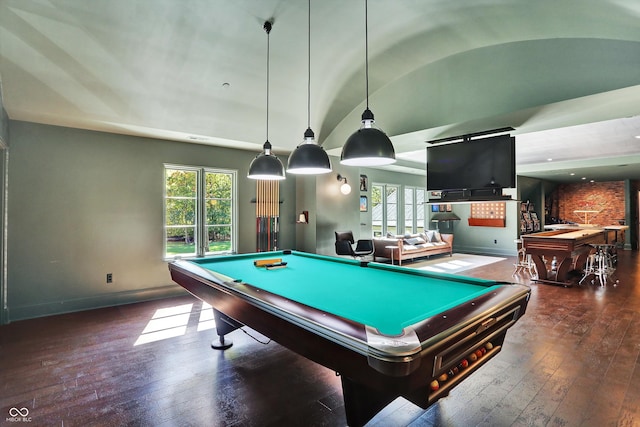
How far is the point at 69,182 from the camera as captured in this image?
4.34 metres

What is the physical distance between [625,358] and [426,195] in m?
8.45

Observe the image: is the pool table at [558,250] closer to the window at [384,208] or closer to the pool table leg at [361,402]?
the window at [384,208]

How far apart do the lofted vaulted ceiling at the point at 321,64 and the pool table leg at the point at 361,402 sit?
3.25 meters

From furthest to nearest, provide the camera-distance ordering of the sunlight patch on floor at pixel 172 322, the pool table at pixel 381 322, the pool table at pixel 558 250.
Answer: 1. the pool table at pixel 558 250
2. the sunlight patch on floor at pixel 172 322
3. the pool table at pixel 381 322

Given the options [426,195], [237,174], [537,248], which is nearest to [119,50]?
[237,174]

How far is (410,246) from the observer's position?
835 cm

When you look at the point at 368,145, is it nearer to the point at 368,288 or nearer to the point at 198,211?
the point at 368,288

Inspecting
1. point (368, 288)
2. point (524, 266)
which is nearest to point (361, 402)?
point (368, 288)

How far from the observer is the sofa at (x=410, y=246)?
7.86m

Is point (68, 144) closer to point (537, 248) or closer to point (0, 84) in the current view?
point (0, 84)

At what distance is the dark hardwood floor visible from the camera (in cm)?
210

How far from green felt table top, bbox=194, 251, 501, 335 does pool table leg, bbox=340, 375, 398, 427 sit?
15.1 inches

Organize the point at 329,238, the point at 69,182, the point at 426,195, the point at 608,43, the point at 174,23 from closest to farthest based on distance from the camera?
the point at 608,43 → the point at 174,23 → the point at 69,182 → the point at 329,238 → the point at 426,195

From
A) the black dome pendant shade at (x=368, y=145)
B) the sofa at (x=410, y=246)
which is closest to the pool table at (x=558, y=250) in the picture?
the sofa at (x=410, y=246)
